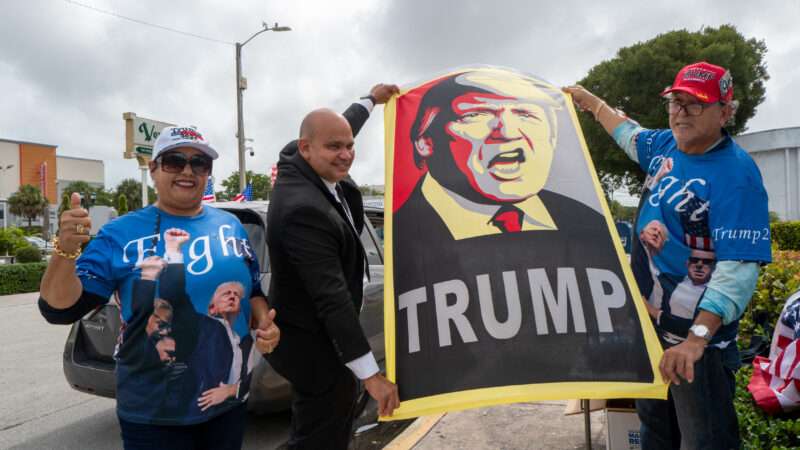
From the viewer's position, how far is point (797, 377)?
2400 millimetres

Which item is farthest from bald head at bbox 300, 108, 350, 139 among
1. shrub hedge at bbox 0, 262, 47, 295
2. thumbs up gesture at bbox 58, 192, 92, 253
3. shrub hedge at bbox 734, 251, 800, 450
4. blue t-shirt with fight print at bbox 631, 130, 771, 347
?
shrub hedge at bbox 0, 262, 47, 295

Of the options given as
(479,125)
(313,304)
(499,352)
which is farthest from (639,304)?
(313,304)

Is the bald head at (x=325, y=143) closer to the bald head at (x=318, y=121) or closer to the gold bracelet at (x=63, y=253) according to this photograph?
the bald head at (x=318, y=121)

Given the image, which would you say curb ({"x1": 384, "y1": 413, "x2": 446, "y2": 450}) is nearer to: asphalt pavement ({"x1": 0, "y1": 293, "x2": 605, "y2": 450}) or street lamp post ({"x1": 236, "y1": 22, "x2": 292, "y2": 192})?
asphalt pavement ({"x1": 0, "y1": 293, "x2": 605, "y2": 450})

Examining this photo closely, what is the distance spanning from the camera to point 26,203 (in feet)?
237

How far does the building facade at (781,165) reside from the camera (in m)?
41.3

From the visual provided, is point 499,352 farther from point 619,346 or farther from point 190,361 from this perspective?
point 190,361

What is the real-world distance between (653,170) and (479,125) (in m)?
0.80

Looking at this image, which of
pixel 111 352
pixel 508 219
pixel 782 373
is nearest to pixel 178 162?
pixel 508 219

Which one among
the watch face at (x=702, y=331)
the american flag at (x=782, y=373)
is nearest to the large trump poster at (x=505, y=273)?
the watch face at (x=702, y=331)

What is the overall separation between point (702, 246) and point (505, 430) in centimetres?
222

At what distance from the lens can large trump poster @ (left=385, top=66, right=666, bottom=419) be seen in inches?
84.5

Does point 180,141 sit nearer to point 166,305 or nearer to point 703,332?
point 166,305

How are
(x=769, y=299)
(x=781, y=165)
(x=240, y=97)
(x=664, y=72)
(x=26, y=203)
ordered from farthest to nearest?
(x=26, y=203) → (x=781, y=165) → (x=664, y=72) → (x=240, y=97) → (x=769, y=299)
